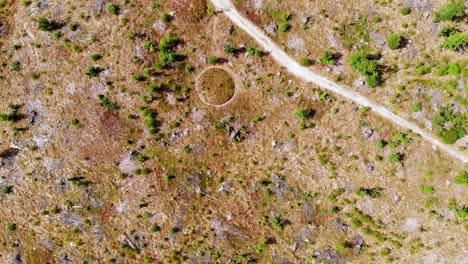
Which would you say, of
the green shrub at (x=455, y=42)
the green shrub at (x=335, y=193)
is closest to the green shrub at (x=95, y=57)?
the green shrub at (x=335, y=193)

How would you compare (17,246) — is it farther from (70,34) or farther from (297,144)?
(297,144)

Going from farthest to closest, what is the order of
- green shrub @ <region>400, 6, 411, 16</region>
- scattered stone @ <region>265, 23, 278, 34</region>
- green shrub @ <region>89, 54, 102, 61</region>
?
green shrub @ <region>89, 54, 102, 61</region> → scattered stone @ <region>265, 23, 278, 34</region> → green shrub @ <region>400, 6, 411, 16</region>

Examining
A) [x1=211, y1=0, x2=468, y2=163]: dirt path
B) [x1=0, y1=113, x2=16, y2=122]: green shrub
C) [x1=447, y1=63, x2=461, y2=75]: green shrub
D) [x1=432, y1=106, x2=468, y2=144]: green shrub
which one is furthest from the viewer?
[x1=0, y1=113, x2=16, y2=122]: green shrub

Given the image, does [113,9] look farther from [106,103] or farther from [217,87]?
[217,87]

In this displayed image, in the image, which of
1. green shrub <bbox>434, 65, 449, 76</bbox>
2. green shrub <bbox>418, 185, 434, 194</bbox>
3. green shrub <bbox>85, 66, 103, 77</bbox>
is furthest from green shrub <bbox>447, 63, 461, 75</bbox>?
green shrub <bbox>85, 66, 103, 77</bbox>

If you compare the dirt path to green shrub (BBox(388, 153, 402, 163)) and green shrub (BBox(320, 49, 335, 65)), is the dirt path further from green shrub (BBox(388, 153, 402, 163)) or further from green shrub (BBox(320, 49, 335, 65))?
green shrub (BBox(388, 153, 402, 163))

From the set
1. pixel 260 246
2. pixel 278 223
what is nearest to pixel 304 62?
pixel 278 223

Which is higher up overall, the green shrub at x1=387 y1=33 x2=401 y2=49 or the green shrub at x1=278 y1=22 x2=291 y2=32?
the green shrub at x1=387 y1=33 x2=401 y2=49
